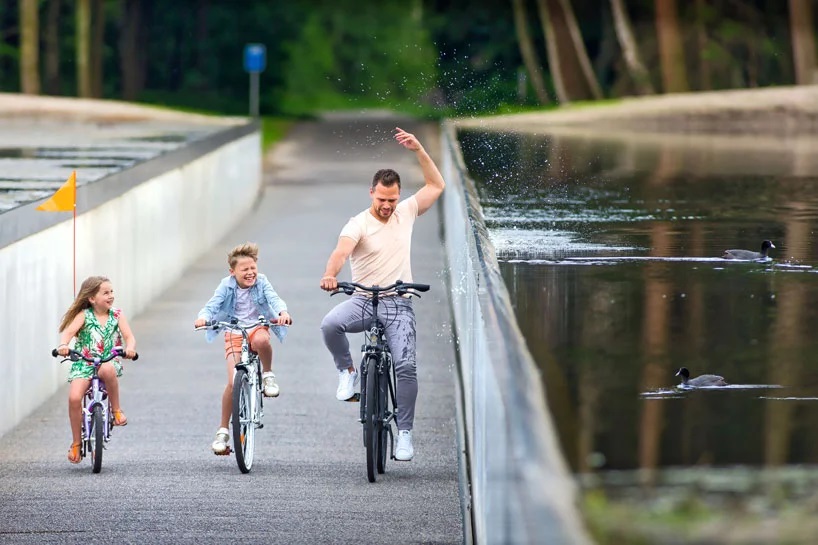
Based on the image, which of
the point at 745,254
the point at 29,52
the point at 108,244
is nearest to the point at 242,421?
the point at 108,244

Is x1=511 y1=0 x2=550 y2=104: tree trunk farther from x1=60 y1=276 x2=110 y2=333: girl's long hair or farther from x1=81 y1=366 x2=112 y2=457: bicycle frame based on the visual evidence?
x1=60 y1=276 x2=110 y2=333: girl's long hair

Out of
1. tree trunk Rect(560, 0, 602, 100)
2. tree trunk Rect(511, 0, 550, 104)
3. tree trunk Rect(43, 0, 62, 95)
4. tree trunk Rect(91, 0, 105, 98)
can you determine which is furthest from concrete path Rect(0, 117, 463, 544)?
tree trunk Rect(43, 0, 62, 95)

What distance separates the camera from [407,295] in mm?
10969

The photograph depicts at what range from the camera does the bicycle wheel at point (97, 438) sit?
10.7 metres

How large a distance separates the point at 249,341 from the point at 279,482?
1.09m

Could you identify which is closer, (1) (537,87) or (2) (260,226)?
(2) (260,226)

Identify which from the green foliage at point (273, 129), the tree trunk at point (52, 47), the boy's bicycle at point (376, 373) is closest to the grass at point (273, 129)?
the green foliage at point (273, 129)

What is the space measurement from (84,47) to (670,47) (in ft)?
82.3

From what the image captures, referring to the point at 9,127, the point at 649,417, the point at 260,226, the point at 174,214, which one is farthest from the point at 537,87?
the point at 649,417

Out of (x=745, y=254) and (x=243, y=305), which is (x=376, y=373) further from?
(x=745, y=254)

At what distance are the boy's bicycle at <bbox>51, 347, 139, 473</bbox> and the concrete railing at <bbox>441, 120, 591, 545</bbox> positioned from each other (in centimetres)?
201

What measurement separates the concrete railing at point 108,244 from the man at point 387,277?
2.93 metres

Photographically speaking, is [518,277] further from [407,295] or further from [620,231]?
[407,295]

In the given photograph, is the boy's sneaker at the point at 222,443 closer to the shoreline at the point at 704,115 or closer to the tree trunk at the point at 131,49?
the shoreline at the point at 704,115
